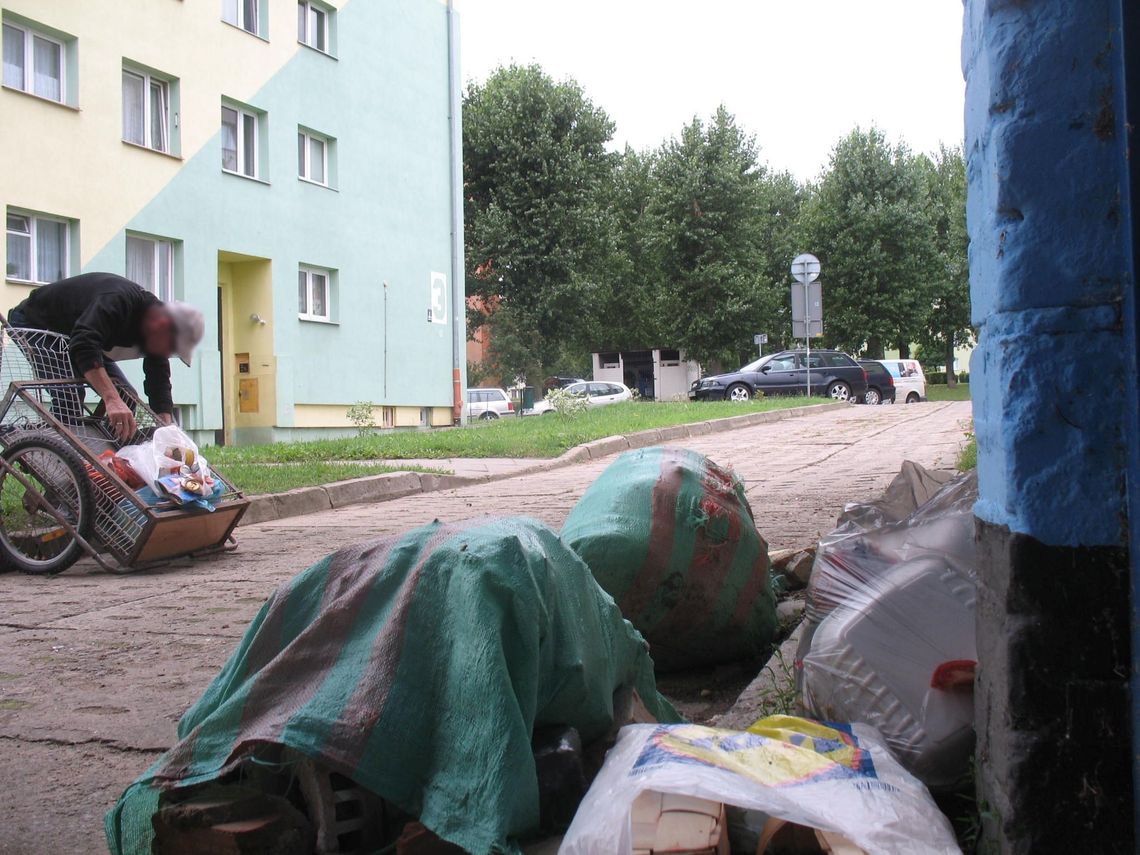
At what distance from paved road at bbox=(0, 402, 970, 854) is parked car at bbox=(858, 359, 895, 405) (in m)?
20.7

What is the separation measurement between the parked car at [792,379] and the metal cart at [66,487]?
2430 cm

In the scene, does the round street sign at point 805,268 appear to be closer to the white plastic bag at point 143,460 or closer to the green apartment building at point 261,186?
the green apartment building at point 261,186

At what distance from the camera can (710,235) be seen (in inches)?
1592

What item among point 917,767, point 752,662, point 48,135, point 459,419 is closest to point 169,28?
point 48,135

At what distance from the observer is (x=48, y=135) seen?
45.8 ft

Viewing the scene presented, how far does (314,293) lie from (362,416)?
2594mm

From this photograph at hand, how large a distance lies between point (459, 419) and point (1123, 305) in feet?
70.9

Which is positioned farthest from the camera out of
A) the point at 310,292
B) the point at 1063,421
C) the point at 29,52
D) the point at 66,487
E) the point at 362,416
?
the point at 310,292

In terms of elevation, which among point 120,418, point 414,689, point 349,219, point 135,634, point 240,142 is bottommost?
point 135,634

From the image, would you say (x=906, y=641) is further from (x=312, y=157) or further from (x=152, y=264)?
(x=312, y=157)

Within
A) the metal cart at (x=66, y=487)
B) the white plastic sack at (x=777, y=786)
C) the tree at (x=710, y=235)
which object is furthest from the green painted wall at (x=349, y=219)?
the tree at (x=710, y=235)

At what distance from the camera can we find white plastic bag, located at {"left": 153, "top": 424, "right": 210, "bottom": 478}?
5930 millimetres

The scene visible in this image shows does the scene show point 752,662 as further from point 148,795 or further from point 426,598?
point 148,795

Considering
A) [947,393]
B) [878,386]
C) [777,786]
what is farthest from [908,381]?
[777,786]
